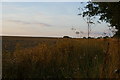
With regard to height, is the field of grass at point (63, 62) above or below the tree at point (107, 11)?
below

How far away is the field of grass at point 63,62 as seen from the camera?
507 cm

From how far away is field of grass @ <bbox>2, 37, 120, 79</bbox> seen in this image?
16.6ft

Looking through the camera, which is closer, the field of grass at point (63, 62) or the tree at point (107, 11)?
the field of grass at point (63, 62)

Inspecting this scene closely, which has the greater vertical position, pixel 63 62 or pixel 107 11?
pixel 107 11

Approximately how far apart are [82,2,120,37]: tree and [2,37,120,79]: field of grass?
768 millimetres

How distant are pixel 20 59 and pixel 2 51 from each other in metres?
0.61

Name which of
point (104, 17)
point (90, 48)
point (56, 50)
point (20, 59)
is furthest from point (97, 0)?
point (20, 59)

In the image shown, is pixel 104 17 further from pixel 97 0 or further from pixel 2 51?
pixel 2 51

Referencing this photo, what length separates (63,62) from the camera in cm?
600

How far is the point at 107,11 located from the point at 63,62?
2462mm

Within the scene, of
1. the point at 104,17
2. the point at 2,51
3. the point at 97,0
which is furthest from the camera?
the point at 104,17

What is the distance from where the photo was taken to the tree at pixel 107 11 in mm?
7039

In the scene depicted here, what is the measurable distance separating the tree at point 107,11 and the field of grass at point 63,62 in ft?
2.52

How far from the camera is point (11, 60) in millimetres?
6359
